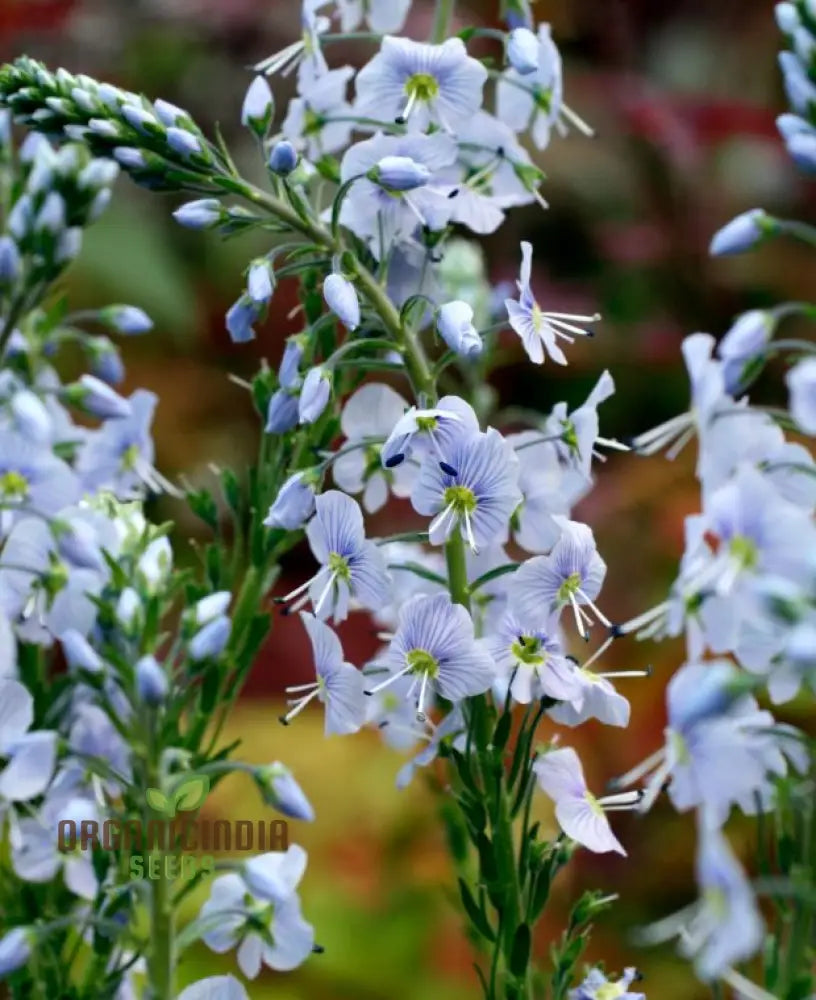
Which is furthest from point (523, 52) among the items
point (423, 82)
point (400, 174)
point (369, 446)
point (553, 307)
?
point (553, 307)

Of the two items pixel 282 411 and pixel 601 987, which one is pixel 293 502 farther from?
pixel 601 987

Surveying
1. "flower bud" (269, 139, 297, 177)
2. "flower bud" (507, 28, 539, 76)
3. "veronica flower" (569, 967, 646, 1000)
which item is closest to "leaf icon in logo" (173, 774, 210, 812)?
"veronica flower" (569, 967, 646, 1000)

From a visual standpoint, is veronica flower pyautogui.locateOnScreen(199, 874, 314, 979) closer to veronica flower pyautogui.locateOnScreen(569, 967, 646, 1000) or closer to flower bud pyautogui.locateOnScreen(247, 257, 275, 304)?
veronica flower pyautogui.locateOnScreen(569, 967, 646, 1000)

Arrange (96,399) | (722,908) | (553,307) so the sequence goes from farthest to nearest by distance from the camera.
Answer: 1. (553,307)
2. (96,399)
3. (722,908)

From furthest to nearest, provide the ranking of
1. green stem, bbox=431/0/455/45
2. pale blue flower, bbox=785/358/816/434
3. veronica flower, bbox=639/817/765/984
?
green stem, bbox=431/0/455/45 → pale blue flower, bbox=785/358/816/434 → veronica flower, bbox=639/817/765/984

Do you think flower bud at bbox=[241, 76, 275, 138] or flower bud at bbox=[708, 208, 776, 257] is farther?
flower bud at bbox=[241, 76, 275, 138]

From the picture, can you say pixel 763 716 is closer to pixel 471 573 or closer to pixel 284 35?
pixel 471 573

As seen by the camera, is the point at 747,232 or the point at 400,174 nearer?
the point at 747,232
